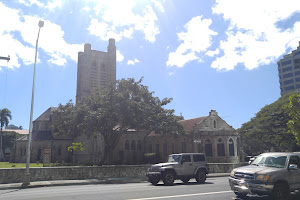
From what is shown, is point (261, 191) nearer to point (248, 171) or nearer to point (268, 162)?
point (248, 171)

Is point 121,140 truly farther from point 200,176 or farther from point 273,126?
point 273,126

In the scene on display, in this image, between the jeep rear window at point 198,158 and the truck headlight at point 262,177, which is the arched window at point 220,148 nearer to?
the jeep rear window at point 198,158

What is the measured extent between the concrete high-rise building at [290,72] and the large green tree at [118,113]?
83.1 m

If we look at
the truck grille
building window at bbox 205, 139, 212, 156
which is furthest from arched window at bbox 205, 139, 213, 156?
the truck grille

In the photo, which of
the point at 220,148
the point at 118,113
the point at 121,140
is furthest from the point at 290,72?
the point at 118,113

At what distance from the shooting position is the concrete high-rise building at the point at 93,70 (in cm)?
5634

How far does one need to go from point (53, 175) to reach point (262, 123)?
4581 centimetres

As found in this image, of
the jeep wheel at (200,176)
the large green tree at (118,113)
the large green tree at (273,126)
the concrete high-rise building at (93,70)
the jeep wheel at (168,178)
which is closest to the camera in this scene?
the jeep wheel at (168,178)

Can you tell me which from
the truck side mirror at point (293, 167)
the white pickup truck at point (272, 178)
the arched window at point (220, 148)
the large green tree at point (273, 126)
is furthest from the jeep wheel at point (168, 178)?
the large green tree at point (273, 126)

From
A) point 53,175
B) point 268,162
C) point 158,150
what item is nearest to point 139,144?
point 158,150

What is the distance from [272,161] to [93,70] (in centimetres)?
5157

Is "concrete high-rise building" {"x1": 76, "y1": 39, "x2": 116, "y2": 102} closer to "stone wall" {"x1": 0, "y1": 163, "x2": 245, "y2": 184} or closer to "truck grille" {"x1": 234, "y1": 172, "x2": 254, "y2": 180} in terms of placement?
"stone wall" {"x1": 0, "y1": 163, "x2": 245, "y2": 184}

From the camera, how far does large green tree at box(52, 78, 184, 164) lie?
2834 centimetres

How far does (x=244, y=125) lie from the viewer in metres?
59.4
